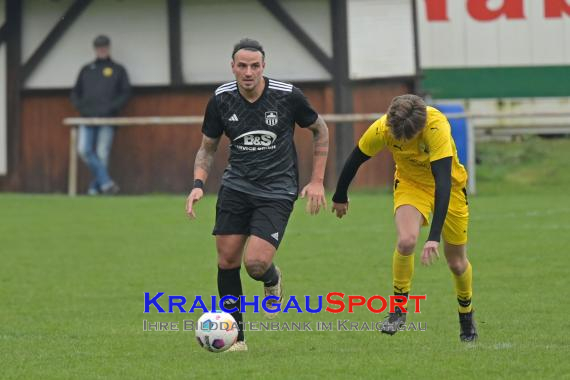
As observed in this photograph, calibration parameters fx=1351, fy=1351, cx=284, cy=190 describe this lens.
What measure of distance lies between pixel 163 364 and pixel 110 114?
1402 cm

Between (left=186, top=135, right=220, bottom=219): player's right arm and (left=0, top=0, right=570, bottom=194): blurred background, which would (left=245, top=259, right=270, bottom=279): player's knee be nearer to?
(left=186, top=135, right=220, bottom=219): player's right arm

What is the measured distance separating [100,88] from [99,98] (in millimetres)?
165

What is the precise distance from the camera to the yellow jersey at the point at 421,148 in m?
8.69

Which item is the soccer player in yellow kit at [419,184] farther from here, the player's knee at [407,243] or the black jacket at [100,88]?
the black jacket at [100,88]

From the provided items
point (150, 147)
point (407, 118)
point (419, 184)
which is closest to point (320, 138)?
point (419, 184)

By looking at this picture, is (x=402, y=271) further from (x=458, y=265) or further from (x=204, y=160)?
(x=204, y=160)

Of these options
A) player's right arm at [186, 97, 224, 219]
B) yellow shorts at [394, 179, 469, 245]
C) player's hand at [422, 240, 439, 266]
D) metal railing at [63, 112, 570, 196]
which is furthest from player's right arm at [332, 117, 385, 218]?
metal railing at [63, 112, 570, 196]

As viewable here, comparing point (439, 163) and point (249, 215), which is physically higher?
point (439, 163)

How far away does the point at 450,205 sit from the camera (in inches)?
356

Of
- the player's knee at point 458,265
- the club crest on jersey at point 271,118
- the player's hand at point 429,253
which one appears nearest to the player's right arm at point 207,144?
the club crest on jersey at point 271,118

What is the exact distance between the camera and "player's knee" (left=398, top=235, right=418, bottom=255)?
29.3ft

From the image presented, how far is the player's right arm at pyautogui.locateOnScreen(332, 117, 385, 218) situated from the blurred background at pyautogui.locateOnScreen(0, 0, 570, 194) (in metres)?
12.5

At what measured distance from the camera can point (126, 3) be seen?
2241 centimetres

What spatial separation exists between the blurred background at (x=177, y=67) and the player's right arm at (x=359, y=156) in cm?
1252
